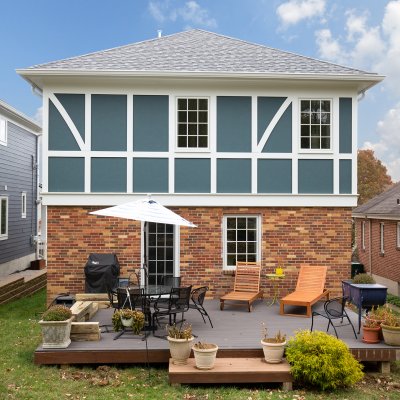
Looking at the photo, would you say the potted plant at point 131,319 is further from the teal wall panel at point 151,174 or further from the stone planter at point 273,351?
the teal wall panel at point 151,174

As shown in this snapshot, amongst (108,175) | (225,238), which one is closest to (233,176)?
(225,238)

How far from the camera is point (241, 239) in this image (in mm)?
12797

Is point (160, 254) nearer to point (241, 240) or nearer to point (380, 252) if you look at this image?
point (241, 240)

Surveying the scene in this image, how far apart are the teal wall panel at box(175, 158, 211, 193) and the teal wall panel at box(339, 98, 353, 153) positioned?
3.28 m

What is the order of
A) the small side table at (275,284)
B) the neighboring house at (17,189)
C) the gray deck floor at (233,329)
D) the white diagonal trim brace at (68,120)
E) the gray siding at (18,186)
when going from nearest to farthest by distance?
the gray deck floor at (233,329), the small side table at (275,284), the white diagonal trim brace at (68,120), the neighboring house at (17,189), the gray siding at (18,186)

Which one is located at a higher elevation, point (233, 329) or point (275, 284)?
point (275, 284)

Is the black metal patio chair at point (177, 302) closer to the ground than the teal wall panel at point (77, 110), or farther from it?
closer to the ground

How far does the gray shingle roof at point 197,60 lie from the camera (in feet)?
40.7

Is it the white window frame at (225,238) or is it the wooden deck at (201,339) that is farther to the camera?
the white window frame at (225,238)

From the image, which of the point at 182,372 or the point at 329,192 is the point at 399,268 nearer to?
the point at 329,192

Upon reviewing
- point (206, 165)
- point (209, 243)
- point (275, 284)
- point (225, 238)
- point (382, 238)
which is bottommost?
point (275, 284)

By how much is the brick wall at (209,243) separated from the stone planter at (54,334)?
415cm

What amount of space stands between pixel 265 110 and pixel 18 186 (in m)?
12.2

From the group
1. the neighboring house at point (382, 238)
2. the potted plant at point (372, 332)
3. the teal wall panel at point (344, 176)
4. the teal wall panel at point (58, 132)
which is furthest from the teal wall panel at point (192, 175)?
the neighboring house at point (382, 238)
